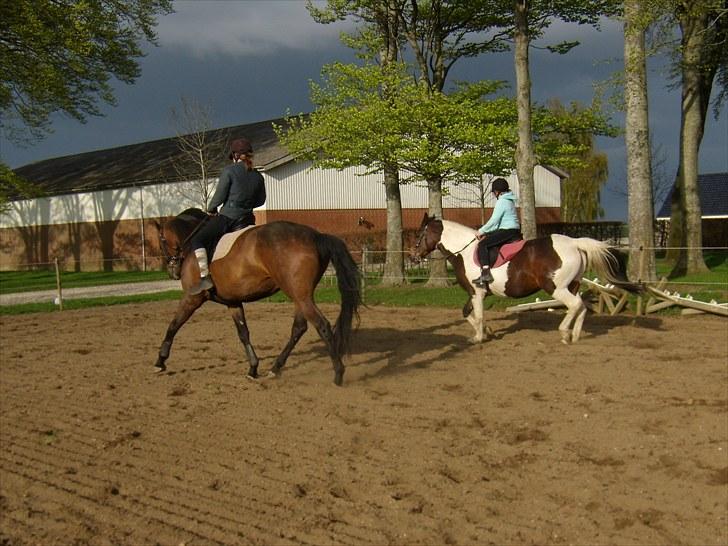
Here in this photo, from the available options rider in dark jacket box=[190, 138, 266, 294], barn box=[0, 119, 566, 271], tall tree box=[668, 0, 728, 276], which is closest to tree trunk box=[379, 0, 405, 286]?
tall tree box=[668, 0, 728, 276]

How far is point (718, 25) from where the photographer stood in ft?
84.8

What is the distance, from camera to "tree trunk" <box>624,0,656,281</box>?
55.2ft

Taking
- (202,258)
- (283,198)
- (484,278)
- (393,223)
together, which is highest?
(283,198)

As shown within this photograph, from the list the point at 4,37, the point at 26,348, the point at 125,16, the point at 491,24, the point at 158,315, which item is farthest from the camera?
the point at 125,16

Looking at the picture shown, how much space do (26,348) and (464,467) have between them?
8833 mm

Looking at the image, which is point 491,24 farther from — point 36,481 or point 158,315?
point 36,481

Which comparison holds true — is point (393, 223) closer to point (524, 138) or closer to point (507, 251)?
point (524, 138)

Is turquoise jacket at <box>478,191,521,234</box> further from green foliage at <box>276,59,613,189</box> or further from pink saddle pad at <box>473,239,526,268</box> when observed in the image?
green foliage at <box>276,59,613,189</box>

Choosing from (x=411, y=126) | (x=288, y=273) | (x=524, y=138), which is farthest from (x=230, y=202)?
(x=411, y=126)

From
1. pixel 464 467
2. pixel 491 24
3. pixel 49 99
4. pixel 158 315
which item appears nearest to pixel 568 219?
pixel 491 24

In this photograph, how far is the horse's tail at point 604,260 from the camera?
11.0 metres

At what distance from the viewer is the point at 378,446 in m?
6.13

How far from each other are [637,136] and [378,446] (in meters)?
13.2

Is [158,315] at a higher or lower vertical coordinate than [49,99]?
lower
